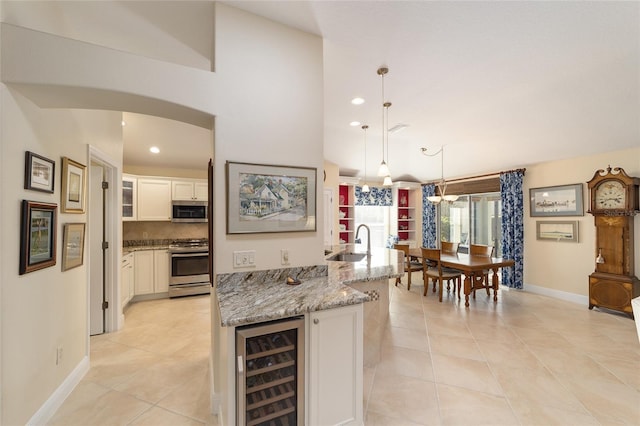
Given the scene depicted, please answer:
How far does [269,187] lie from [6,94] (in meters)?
1.57

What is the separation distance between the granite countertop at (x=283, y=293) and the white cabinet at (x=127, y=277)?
304 cm

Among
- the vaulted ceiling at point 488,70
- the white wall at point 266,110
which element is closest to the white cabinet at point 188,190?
the vaulted ceiling at point 488,70

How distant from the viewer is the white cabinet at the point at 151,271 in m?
4.54

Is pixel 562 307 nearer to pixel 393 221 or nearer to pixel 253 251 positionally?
pixel 393 221

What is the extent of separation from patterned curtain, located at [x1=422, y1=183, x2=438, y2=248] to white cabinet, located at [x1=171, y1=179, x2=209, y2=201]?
5.44 m

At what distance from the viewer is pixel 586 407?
2070 millimetres

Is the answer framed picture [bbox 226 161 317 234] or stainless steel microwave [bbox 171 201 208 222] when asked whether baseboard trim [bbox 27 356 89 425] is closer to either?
framed picture [bbox 226 161 317 234]

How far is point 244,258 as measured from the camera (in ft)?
6.58

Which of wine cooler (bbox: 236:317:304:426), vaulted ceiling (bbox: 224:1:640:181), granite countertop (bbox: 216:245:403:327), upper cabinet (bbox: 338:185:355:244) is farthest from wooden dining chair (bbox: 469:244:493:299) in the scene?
wine cooler (bbox: 236:317:304:426)

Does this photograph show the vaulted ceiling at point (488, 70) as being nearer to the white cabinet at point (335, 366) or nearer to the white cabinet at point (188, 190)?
the white cabinet at point (335, 366)

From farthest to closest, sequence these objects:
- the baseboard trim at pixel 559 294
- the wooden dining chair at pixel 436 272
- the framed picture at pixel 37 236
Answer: the wooden dining chair at pixel 436 272
the baseboard trim at pixel 559 294
the framed picture at pixel 37 236

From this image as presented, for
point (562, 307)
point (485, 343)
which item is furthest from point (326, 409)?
point (562, 307)

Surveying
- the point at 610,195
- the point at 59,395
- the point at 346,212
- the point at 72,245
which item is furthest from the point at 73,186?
the point at 610,195

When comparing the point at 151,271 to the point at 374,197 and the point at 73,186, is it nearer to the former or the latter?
the point at 73,186
